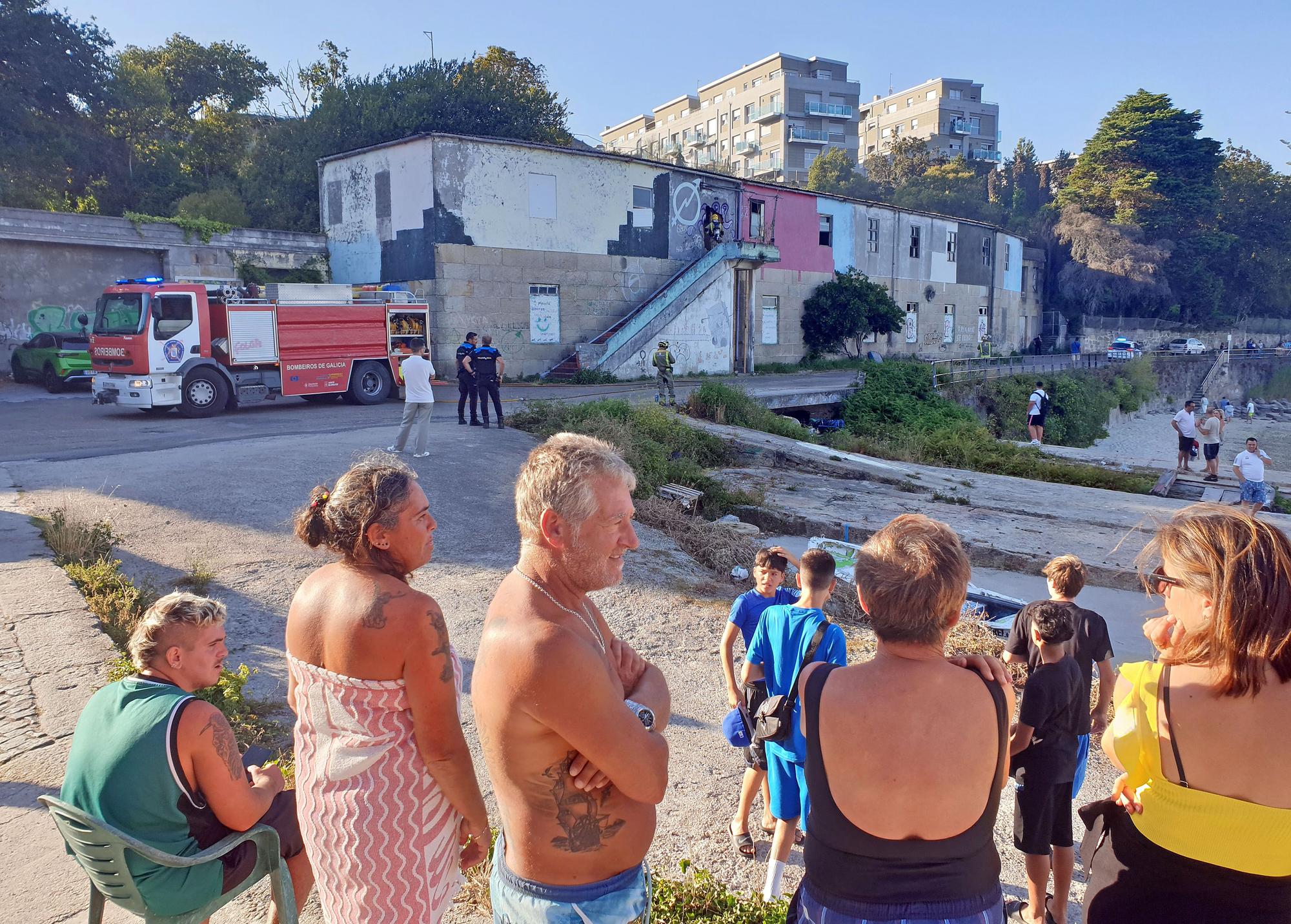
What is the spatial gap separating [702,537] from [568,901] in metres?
7.85

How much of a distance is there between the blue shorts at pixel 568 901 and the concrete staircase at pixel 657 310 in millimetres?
21885

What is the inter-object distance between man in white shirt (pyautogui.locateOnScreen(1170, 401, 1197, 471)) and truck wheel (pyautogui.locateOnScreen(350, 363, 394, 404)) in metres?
16.4

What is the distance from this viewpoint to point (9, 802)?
360 cm

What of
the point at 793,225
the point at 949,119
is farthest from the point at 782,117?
the point at 793,225

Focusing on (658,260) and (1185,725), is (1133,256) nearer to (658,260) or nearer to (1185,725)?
(658,260)

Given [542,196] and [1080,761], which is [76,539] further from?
[542,196]

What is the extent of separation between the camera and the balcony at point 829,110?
77688 millimetres

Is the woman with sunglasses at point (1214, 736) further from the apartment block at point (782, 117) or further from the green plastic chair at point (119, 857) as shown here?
the apartment block at point (782, 117)

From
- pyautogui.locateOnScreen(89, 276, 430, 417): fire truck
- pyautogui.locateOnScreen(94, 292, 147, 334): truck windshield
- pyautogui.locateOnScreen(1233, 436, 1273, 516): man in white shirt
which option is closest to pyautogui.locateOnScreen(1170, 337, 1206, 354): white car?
pyautogui.locateOnScreen(1233, 436, 1273, 516): man in white shirt

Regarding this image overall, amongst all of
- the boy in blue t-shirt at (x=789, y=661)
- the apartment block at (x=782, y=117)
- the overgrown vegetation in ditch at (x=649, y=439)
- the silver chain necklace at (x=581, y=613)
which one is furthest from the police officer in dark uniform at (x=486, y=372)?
the apartment block at (x=782, y=117)

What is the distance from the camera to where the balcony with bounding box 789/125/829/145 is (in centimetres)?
7712

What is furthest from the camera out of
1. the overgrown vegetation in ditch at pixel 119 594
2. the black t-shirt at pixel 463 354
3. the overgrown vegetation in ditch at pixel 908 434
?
the overgrown vegetation in ditch at pixel 908 434

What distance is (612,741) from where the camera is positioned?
1.86 meters

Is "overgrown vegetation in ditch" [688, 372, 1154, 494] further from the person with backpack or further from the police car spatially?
the police car
